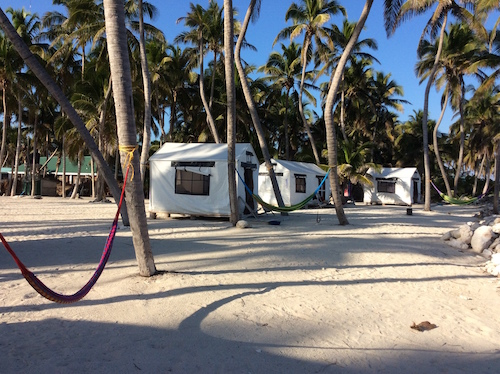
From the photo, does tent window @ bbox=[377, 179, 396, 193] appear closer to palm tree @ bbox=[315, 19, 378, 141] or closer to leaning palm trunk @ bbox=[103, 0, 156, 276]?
palm tree @ bbox=[315, 19, 378, 141]

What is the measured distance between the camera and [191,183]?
1241cm

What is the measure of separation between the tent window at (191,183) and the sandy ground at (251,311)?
203 inches

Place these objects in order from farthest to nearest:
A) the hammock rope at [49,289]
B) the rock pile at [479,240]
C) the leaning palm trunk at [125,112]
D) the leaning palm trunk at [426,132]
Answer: the leaning palm trunk at [426,132], the rock pile at [479,240], the leaning palm trunk at [125,112], the hammock rope at [49,289]

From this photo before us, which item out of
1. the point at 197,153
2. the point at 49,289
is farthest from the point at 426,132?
the point at 49,289

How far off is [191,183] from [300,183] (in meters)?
9.66

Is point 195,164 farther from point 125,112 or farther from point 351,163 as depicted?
point 351,163

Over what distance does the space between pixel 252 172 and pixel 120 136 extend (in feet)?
29.9

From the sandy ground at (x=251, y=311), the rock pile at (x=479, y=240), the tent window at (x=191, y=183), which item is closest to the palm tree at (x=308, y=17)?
the tent window at (x=191, y=183)

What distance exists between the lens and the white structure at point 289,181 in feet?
65.5

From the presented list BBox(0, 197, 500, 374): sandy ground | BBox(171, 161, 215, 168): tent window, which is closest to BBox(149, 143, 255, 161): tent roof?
BBox(171, 161, 215, 168): tent window

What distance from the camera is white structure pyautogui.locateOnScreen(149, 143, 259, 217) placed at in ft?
39.7

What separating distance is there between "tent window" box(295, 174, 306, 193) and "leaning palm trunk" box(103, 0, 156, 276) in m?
16.0

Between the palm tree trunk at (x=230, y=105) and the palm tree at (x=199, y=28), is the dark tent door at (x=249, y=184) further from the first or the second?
the palm tree at (x=199, y=28)

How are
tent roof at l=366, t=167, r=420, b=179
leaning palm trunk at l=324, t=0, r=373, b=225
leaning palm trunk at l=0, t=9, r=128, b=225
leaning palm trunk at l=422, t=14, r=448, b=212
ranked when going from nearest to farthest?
1. leaning palm trunk at l=0, t=9, r=128, b=225
2. leaning palm trunk at l=324, t=0, r=373, b=225
3. leaning palm trunk at l=422, t=14, r=448, b=212
4. tent roof at l=366, t=167, r=420, b=179
